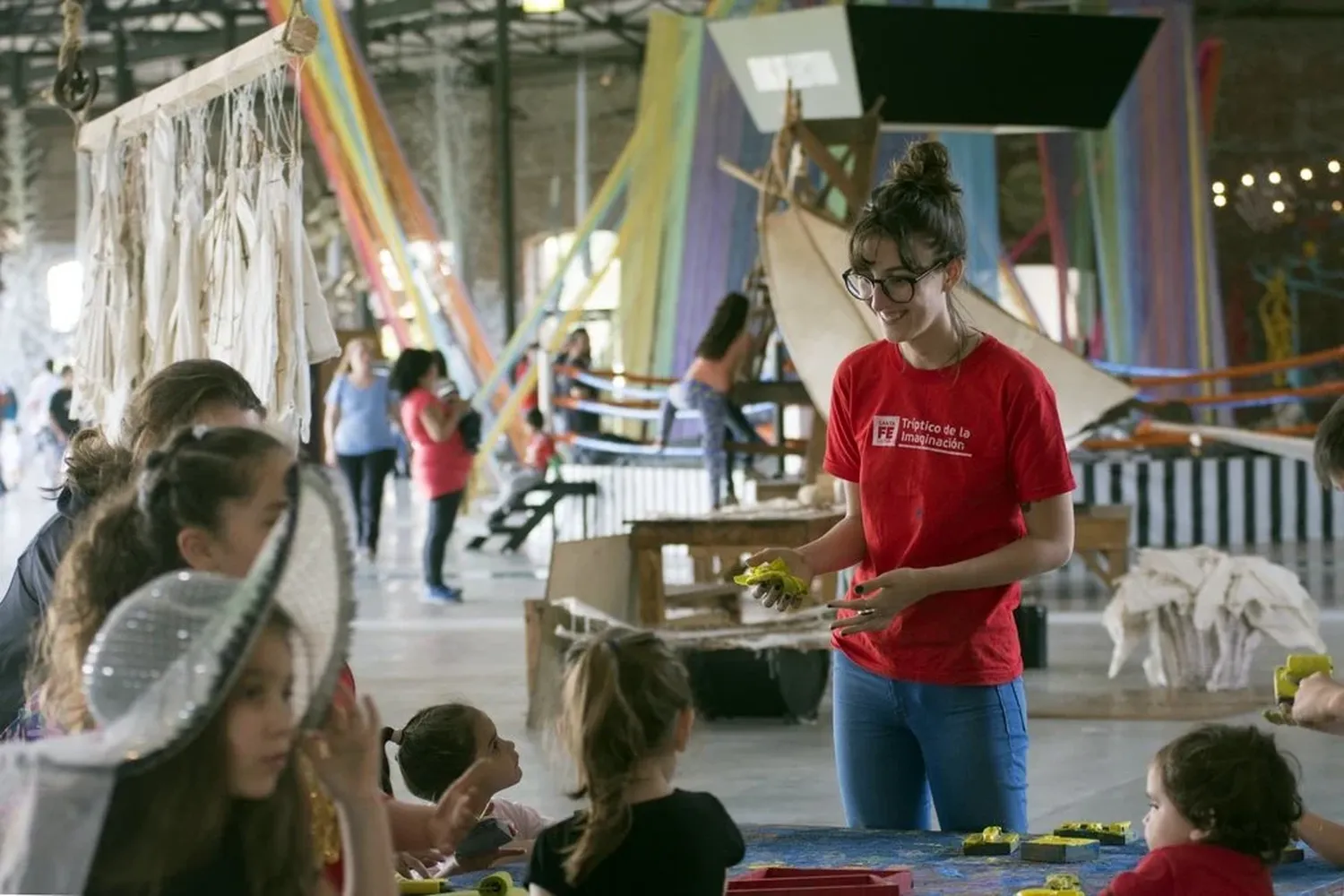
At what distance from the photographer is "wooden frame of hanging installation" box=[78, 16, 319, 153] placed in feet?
13.6

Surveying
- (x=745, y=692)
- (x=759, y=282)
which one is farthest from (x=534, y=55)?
(x=745, y=692)

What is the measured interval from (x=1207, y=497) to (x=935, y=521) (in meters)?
9.96

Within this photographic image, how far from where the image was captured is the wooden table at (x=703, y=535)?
258 inches

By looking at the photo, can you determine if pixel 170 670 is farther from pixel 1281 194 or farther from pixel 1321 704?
pixel 1281 194

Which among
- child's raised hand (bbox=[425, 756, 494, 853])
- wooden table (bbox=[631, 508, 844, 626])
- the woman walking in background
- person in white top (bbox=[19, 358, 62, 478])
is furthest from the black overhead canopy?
person in white top (bbox=[19, 358, 62, 478])

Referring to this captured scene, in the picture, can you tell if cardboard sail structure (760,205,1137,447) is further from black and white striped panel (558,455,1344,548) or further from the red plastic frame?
black and white striped panel (558,455,1344,548)

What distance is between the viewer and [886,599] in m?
2.85

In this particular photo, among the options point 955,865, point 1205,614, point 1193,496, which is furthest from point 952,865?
point 1193,496

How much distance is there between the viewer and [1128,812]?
206 inches

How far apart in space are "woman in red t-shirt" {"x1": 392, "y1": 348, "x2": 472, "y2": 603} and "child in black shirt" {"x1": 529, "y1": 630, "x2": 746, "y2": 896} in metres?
7.62

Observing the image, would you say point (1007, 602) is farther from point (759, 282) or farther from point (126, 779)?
point (759, 282)

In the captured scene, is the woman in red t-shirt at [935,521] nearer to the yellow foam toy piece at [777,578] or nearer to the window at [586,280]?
the yellow foam toy piece at [777,578]

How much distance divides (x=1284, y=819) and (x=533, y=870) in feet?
3.16

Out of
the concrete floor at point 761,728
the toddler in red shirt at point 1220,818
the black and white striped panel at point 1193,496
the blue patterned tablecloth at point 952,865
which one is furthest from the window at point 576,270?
the toddler in red shirt at point 1220,818
